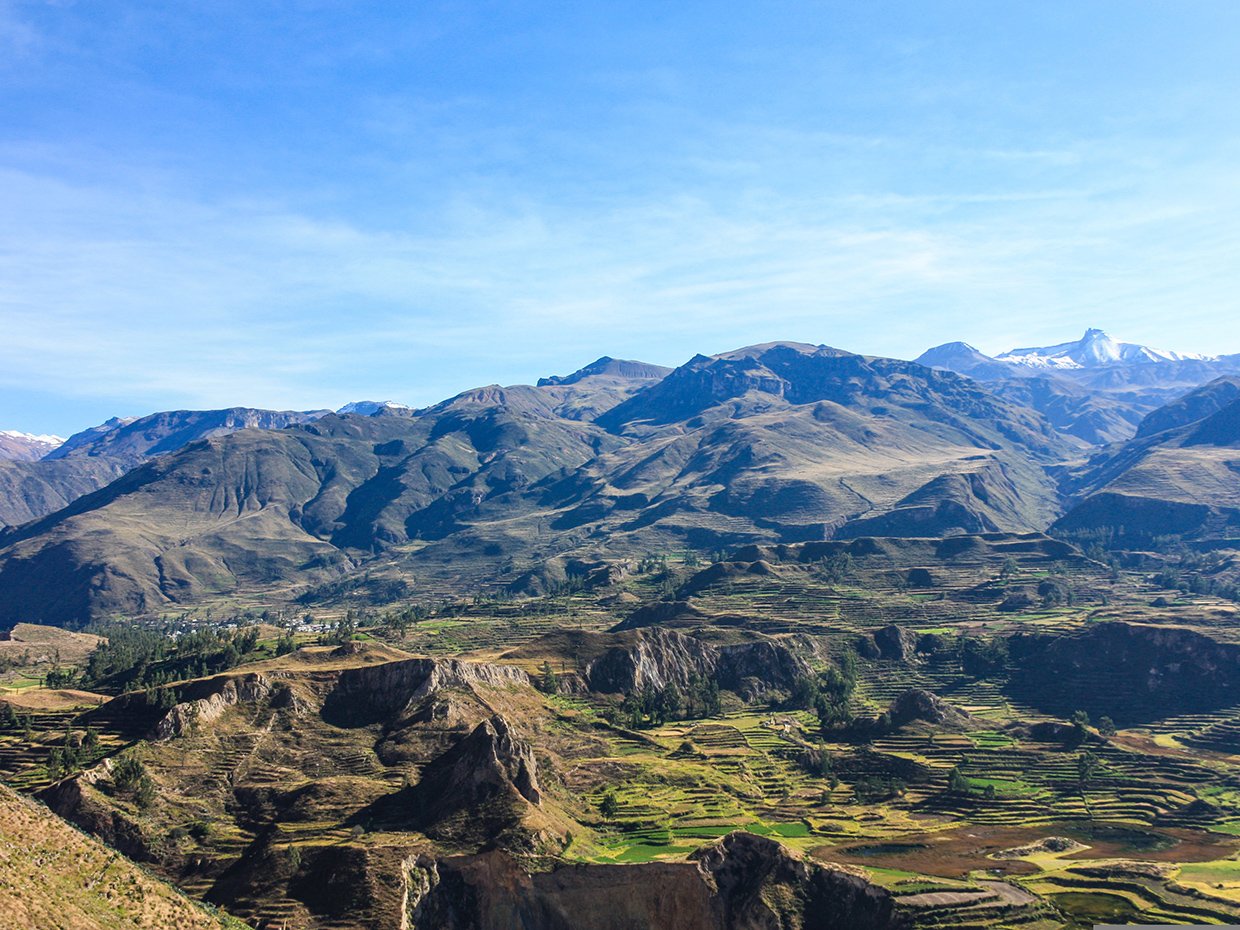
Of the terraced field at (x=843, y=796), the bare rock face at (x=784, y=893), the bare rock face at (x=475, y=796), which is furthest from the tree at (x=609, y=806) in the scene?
the bare rock face at (x=784, y=893)

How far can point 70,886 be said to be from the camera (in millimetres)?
75438

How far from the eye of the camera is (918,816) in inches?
5714

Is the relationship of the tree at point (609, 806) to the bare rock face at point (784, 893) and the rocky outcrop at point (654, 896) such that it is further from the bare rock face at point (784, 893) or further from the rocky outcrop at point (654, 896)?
the bare rock face at point (784, 893)

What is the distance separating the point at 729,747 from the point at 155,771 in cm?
10144

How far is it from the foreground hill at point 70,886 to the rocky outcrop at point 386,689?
64.0m

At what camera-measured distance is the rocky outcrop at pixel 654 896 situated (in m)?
102

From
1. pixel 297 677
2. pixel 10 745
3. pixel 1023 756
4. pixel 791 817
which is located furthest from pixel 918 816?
pixel 10 745

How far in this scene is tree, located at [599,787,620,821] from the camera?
134m

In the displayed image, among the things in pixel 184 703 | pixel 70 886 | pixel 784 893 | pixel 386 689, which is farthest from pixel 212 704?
pixel 784 893

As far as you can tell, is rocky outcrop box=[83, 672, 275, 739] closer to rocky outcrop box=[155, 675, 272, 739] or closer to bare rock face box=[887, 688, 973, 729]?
rocky outcrop box=[155, 675, 272, 739]

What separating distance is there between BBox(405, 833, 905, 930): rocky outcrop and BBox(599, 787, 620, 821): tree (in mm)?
28011

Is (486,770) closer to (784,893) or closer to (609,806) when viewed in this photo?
(609,806)

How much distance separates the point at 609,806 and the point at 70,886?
249 feet

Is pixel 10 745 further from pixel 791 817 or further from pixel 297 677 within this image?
pixel 791 817
